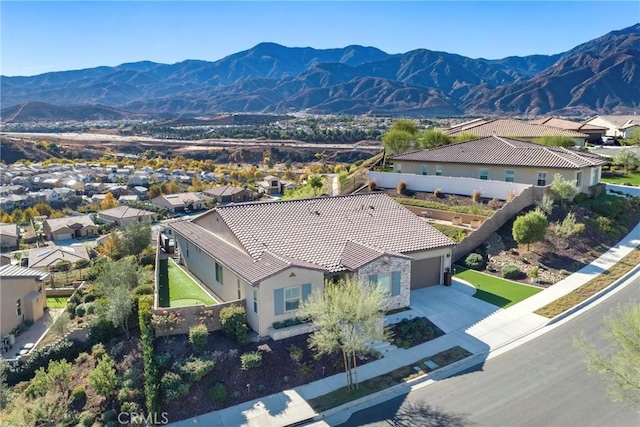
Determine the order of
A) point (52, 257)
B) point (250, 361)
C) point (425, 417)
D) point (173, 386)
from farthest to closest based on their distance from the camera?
1. point (52, 257)
2. point (250, 361)
3. point (173, 386)
4. point (425, 417)

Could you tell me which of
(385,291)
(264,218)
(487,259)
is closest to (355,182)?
(487,259)

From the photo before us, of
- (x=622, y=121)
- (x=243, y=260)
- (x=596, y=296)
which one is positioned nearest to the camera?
(x=243, y=260)

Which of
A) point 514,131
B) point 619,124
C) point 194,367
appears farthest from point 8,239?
point 619,124

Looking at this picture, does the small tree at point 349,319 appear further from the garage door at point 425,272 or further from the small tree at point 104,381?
the garage door at point 425,272

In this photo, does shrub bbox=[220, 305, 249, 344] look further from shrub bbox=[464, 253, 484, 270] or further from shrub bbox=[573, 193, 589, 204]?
shrub bbox=[573, 193, 589, 204]

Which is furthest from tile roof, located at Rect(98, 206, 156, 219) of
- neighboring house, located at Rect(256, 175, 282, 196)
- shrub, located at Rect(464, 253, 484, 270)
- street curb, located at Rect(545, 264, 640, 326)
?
street curb, located at Rect(545, 264, 640, 326)

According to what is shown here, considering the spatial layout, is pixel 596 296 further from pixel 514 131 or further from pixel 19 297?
pixel 514 131

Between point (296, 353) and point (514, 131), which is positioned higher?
point (514, 131)

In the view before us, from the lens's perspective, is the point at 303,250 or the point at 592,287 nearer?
the point at 303,250
